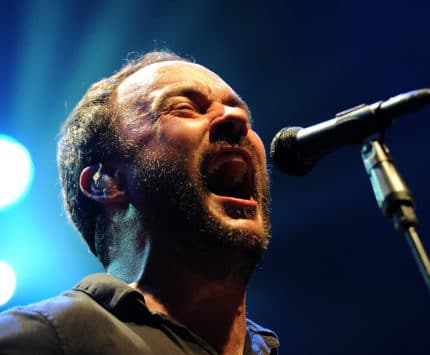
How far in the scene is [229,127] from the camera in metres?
1.75

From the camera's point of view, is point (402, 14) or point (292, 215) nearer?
point (402, 14)

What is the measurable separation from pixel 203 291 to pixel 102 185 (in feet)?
1.96

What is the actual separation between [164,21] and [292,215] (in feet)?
6.89

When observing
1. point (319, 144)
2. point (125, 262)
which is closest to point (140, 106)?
point (125, 262)

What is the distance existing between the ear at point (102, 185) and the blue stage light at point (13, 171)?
7.52 ft

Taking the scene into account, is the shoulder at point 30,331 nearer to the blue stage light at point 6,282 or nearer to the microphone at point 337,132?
the microphone at point 337,132

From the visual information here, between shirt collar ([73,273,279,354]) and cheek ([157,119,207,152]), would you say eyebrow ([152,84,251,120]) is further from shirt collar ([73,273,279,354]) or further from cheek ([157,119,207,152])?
shirt collar ([73,273,279,354])

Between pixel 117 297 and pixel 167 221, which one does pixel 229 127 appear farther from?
pixel 117 297

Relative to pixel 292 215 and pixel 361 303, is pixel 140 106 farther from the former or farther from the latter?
pixel 361 303

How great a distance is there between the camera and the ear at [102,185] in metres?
1.77

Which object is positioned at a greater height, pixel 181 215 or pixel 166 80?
pixel 166 80

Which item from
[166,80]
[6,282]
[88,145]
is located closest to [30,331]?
[88,145]

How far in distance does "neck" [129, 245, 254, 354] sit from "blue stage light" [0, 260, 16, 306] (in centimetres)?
335

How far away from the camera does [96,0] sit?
3363mm
